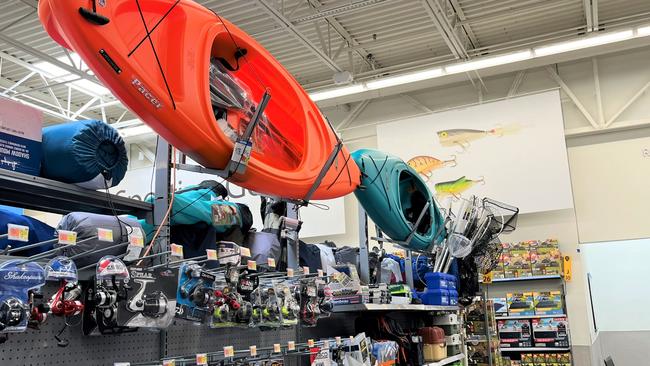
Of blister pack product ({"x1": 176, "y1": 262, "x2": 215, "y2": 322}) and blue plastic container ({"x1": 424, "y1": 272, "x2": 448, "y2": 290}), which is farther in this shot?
blue plastic container ({"x1": 424, "y1": 272, "x2": 448, "y2": 290})

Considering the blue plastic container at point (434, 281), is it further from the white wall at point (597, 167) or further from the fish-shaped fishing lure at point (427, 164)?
the fish-shaped fishing lure at point (427, 164)

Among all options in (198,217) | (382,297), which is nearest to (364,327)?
(382,297)

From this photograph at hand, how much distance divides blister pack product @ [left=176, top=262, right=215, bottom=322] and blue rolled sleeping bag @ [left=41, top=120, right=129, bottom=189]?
435 mm

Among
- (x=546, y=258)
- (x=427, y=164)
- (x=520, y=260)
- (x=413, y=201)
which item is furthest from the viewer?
(x=427, y=164)

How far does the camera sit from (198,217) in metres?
2.62

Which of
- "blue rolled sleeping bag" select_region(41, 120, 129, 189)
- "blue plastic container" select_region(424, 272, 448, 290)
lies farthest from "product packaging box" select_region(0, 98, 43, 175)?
"blue plastic container" select_region(424, 272, 448, 290)

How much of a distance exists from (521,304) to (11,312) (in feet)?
25.9

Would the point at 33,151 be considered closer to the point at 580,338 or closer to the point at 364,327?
the point at 364,327

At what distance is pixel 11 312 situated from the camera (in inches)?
53.8

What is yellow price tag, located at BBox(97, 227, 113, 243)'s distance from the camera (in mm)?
1756

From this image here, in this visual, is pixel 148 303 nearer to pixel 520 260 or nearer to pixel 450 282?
pixel 450 282

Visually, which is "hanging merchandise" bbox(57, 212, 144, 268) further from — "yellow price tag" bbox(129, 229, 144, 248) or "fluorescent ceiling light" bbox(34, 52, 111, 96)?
"fluorescent ceiling light" bbox(34, 52, 111, 96)

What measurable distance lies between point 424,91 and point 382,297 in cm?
714

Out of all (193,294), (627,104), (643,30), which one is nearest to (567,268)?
A: (627,104)
